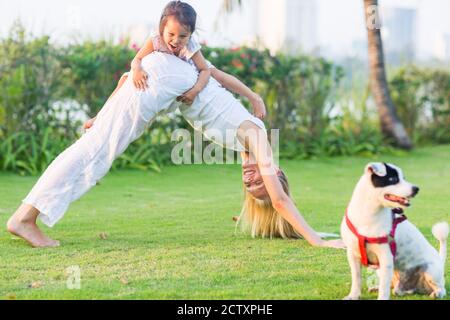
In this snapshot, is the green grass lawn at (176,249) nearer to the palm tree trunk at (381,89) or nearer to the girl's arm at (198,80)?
the girl's arm at (198,80)

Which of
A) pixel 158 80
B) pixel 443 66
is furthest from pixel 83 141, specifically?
pixel 443 66

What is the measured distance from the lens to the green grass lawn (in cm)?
465

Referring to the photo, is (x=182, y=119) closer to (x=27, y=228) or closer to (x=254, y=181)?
(x=254, y=181)

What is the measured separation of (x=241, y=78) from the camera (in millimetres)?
11883

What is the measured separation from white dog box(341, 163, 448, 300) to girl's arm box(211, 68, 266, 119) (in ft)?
6.57

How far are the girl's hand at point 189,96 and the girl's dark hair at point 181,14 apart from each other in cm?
40

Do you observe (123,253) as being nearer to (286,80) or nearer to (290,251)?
(290,251)

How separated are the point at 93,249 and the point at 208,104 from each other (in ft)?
Result: 3.88

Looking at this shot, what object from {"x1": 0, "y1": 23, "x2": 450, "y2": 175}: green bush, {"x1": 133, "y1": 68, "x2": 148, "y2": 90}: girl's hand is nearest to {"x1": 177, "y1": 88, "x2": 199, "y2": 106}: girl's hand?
{"x1": 133, "y1": 68, "x2": 148, "y2": 90}: girl's hand

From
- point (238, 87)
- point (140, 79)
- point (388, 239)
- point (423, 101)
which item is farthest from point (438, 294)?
point (423, 101)

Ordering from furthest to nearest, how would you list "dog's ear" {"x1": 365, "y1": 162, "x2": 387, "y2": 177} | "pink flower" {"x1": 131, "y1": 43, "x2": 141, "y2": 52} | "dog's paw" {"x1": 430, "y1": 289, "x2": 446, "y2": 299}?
"pink flower" {"x1": 131, "y1": 43, "x2": 141, "y2": 52} → "dog's paw" {"x1": 430, "y1": 289, "x2": 446, "y2": 299} → "dog's ear" {"x1": 365, "y1": 162, "x2": 387, "y2": 177}

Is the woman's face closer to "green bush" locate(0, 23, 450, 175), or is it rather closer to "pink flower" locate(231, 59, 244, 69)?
"green bush" locate(0, 23, 450, 175)

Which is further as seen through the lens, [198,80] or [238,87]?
[238,87]

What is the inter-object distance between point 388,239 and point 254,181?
1.95 m
